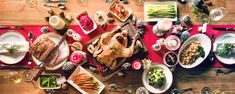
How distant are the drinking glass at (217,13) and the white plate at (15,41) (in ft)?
7.23

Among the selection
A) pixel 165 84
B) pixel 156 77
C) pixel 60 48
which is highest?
pixel 60 48

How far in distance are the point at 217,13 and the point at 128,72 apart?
1253 millimetres

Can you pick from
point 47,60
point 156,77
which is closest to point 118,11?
point 156,77

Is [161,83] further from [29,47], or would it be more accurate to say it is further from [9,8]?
[9,8]

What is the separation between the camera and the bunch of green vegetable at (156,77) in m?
4.55

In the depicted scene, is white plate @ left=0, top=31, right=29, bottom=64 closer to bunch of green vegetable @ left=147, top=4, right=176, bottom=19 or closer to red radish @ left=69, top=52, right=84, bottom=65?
red radish @ left=69, top=52, right=84, bottom=65

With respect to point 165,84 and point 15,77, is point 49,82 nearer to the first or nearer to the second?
point 15,77

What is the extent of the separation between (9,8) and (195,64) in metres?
2.31

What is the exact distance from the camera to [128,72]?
470 centimetres

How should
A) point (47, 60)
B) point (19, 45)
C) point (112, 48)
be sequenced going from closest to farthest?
point (112, 48) → point (47, 60) → point (19, 45)

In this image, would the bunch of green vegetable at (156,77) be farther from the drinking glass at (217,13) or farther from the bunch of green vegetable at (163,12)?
the drinking glass at (217,13)

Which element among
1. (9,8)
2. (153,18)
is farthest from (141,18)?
(9,8)

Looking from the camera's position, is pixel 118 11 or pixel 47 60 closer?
pixel 47 60

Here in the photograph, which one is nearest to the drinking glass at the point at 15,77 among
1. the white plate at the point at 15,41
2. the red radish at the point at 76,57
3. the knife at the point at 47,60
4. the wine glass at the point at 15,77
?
the wine glass at the point at 15,77
